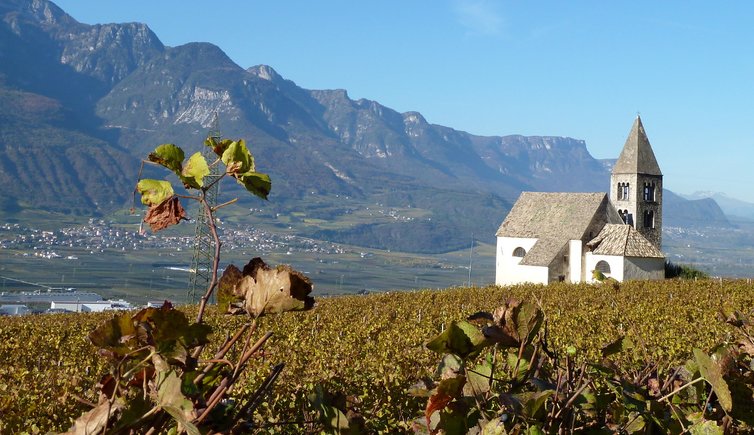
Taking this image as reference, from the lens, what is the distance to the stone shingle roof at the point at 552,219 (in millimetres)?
50469

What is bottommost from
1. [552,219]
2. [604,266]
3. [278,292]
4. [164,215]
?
[604,266]

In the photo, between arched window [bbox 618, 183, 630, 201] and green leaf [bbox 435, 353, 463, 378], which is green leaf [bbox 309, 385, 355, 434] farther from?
arched window [bbox 618, 183, 630, 201]

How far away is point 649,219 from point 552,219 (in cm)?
1126

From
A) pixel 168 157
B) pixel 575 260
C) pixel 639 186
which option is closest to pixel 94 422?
pixel 168 157

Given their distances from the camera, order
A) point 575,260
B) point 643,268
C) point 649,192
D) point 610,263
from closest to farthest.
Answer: point 643,268 → point 610,263 → point 575,260 → point 649,192

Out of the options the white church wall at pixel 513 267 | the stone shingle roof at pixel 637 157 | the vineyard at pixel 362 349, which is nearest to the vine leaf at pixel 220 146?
the vineyard at pixel 362 349

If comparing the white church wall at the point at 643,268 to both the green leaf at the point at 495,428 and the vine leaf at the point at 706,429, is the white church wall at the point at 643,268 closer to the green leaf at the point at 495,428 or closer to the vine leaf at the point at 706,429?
the vine leaf at the point at 706,429

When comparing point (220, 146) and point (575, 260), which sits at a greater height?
point (220, 146)

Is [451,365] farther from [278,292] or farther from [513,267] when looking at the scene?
A: [513,267]

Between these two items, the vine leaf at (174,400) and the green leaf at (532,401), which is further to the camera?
the green leaf at (532,401)

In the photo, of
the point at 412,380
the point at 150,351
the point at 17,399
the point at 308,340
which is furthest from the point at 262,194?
the point at 308,340

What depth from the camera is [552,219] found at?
53.0 m

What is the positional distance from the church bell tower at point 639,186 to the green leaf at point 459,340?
5889 centimetres

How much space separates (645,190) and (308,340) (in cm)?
5317
